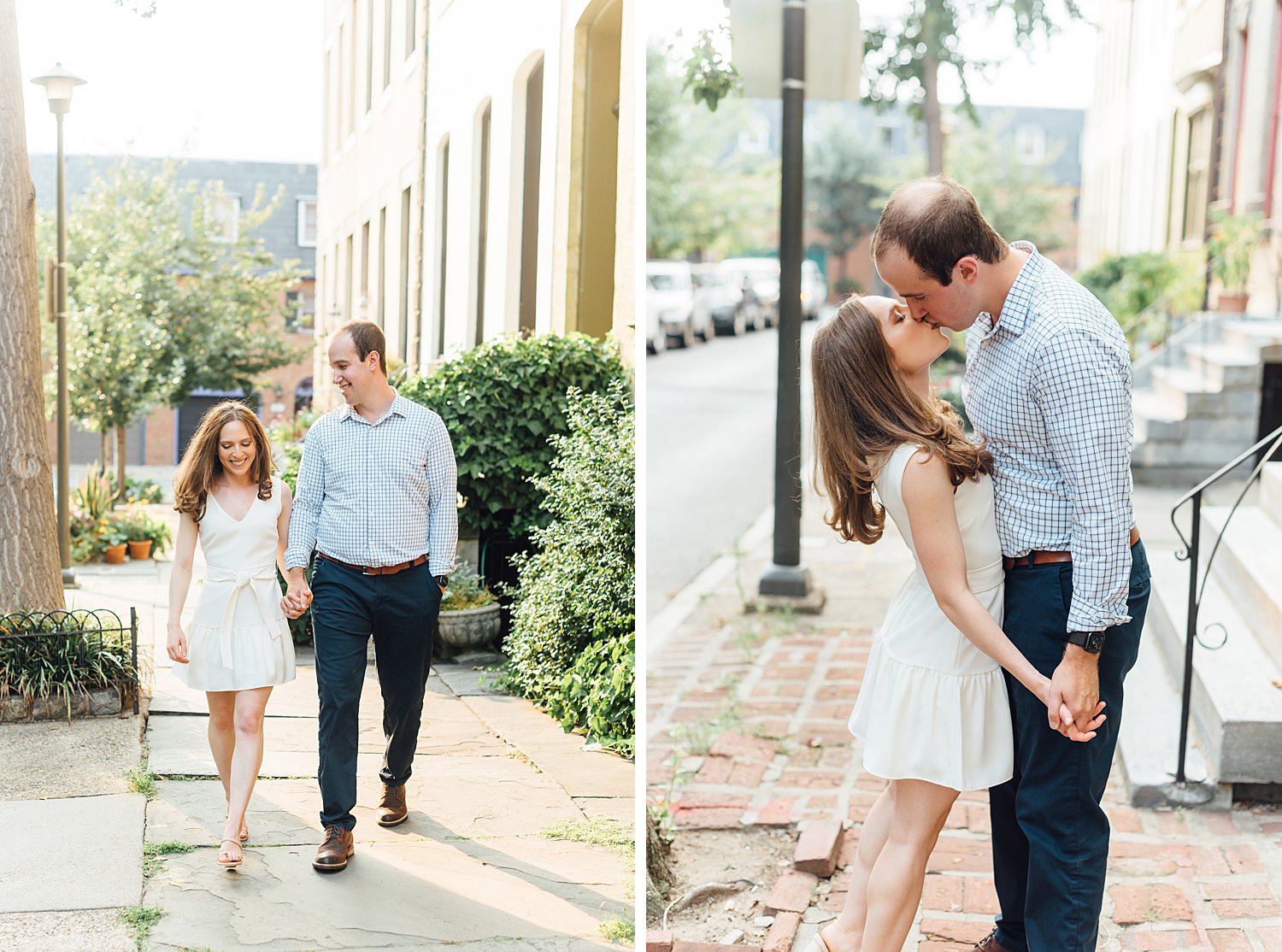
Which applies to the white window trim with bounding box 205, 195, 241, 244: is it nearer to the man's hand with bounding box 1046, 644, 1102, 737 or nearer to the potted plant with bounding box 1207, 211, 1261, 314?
the man's hand with bounding box 1046, 644, 1102, 737

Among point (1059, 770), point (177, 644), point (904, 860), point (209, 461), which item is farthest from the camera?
point (209, 461)

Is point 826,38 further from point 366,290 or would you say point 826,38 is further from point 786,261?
point 366,290

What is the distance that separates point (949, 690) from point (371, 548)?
1.74m

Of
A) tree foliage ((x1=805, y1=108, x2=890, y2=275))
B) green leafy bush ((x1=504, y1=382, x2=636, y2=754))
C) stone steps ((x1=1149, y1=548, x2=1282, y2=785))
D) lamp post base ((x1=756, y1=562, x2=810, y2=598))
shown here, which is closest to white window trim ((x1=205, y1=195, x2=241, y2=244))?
green leafy bush ((x1=504, y1=382, x2=636, y2=754))

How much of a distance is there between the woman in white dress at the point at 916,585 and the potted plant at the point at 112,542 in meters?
2.16

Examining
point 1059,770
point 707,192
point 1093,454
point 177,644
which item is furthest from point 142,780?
point 707,192

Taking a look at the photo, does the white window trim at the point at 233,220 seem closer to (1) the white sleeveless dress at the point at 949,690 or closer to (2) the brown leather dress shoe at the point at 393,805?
(2) the brown leather dress shoe at the point at 393,805

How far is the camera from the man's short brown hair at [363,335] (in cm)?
376

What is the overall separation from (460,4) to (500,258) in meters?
0.78

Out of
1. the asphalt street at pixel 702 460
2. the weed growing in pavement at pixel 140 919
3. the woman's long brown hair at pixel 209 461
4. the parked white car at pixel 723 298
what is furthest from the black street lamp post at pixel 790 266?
the parked white car at pixel 723 298

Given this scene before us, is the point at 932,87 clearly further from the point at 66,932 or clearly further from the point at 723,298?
the point at 723,298

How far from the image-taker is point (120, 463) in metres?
3.74

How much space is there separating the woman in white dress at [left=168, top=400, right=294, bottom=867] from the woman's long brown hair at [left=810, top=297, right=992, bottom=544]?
173cm

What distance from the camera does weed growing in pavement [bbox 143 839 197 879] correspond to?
3.31 m
